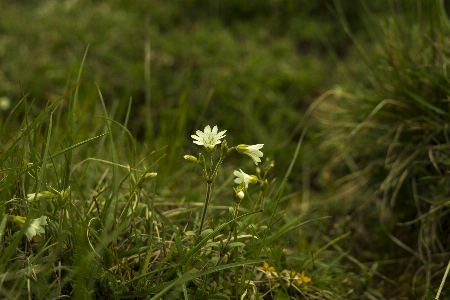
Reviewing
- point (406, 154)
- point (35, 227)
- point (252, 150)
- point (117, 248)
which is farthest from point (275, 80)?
point (35, 227)

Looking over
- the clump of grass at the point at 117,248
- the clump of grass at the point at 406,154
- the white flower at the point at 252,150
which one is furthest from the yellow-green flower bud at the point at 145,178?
the clump of grass at the point at 406,154

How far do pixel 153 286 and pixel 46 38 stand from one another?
260cm

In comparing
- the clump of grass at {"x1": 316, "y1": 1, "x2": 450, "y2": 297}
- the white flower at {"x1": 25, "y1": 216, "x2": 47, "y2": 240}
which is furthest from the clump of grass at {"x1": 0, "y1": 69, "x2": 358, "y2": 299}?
the clump of grass at {"x1": 316, "y1": 1, "x2": 450, "y2": 297}

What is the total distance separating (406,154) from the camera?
2211mm

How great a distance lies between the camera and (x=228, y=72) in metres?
3.24

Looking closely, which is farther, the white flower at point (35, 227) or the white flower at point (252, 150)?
the white flower at point (252, 150)

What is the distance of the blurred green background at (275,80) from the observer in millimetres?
2211

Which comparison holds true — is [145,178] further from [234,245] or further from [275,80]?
[275,80]

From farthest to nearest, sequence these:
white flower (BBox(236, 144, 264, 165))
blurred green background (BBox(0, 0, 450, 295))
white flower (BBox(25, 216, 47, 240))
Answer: blurred green background (BBox(0, 0, 450, 295)) < white flower (BBox(236, 144, 264, 165)) < white flower (BBox(25, 216, 47, 240))

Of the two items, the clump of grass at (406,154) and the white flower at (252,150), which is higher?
the white flower at (252,150)

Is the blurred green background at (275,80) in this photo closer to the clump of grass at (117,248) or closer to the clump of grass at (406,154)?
the clump of grass at (406,154)

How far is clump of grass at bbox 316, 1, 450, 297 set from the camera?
1.97 metres

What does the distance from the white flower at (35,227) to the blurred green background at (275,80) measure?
0.77 metres

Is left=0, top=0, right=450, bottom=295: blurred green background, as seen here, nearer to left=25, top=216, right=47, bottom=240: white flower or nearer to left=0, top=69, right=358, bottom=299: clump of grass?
left=0, top=69, right=358, bottom=299: clump of grass
